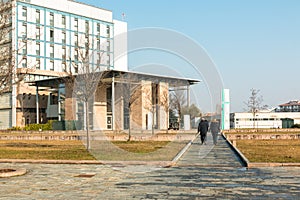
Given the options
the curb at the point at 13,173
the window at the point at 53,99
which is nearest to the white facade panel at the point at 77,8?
the window at the point at 53,99

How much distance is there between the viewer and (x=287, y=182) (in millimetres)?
10320

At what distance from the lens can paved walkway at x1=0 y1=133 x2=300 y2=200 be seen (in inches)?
344

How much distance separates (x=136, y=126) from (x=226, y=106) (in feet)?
59.4

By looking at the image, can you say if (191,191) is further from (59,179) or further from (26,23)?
(26,23)

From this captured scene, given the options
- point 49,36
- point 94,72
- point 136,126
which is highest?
point 49,36

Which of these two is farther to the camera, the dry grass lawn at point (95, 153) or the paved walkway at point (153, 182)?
the dry grass lawn at point (95, 153)

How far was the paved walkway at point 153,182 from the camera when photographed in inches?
344

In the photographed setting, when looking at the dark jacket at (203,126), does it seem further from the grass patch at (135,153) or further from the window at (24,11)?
the window at (24,11)

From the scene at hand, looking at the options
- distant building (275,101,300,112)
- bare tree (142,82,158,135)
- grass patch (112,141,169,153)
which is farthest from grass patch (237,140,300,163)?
distant building (275,101,300,112)

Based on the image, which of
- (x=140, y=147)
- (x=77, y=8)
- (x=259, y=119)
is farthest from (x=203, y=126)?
(x=259, y=119)

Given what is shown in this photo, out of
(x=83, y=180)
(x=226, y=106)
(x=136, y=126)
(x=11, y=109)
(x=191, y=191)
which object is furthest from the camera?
(x=11, y=109)

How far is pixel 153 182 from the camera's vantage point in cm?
1052

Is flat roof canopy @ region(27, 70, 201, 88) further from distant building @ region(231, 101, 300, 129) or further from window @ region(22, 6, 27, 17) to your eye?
distant building @ region(231, 101, 300, 129)

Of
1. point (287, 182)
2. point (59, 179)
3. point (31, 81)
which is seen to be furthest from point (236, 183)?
point (31, 81)
